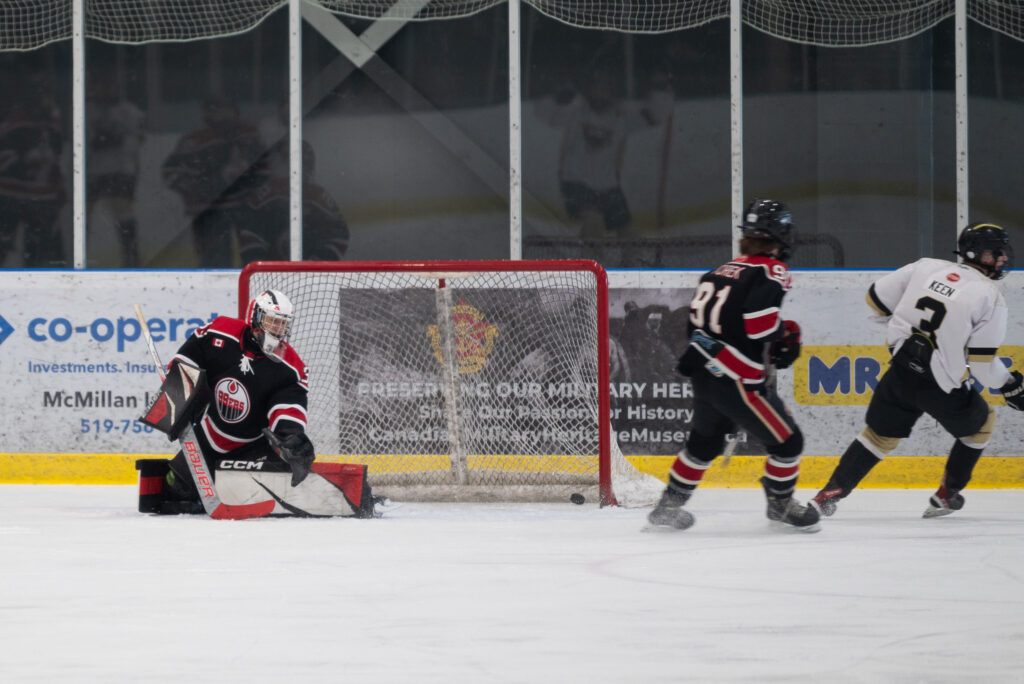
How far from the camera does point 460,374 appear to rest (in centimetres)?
596

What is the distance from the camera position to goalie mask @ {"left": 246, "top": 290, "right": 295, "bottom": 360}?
5.16m

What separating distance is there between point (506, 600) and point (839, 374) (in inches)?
147

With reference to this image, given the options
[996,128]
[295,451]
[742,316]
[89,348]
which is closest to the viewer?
[742,316]

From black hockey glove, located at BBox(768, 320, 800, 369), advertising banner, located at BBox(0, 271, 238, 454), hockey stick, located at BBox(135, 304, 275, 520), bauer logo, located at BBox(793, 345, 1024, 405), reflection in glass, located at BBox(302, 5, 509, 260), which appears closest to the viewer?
black hockey glove, located at BBox(768, 320, 800, 369)

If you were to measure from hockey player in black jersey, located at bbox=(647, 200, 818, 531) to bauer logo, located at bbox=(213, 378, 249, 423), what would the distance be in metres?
1.56

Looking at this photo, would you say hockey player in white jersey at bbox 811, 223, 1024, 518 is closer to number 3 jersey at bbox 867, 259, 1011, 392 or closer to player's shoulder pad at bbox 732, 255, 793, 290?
number 3 jersey at bbox 867, 259, 1011, 392

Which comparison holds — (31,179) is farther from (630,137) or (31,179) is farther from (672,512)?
(672,512)

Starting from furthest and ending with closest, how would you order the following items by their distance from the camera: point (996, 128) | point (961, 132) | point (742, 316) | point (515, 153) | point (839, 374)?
point (996, 128)
point (515, 153)
point (961, 132)
point (839, 374)
point (742, 316)

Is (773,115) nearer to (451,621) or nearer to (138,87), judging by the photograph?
(138,87)

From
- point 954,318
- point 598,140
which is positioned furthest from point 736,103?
point 954,318

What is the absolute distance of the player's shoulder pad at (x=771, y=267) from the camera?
459 centimetres

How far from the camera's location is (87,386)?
685cm

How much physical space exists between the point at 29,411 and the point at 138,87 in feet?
7.43

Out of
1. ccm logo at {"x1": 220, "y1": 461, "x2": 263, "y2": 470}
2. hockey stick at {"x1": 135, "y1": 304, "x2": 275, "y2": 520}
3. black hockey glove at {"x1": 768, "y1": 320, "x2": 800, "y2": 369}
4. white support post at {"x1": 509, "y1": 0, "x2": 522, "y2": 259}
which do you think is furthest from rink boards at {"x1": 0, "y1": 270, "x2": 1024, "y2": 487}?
black hockey glove at {"x1": 768, "y1": 320, "x2": 800, "y2": 369}
